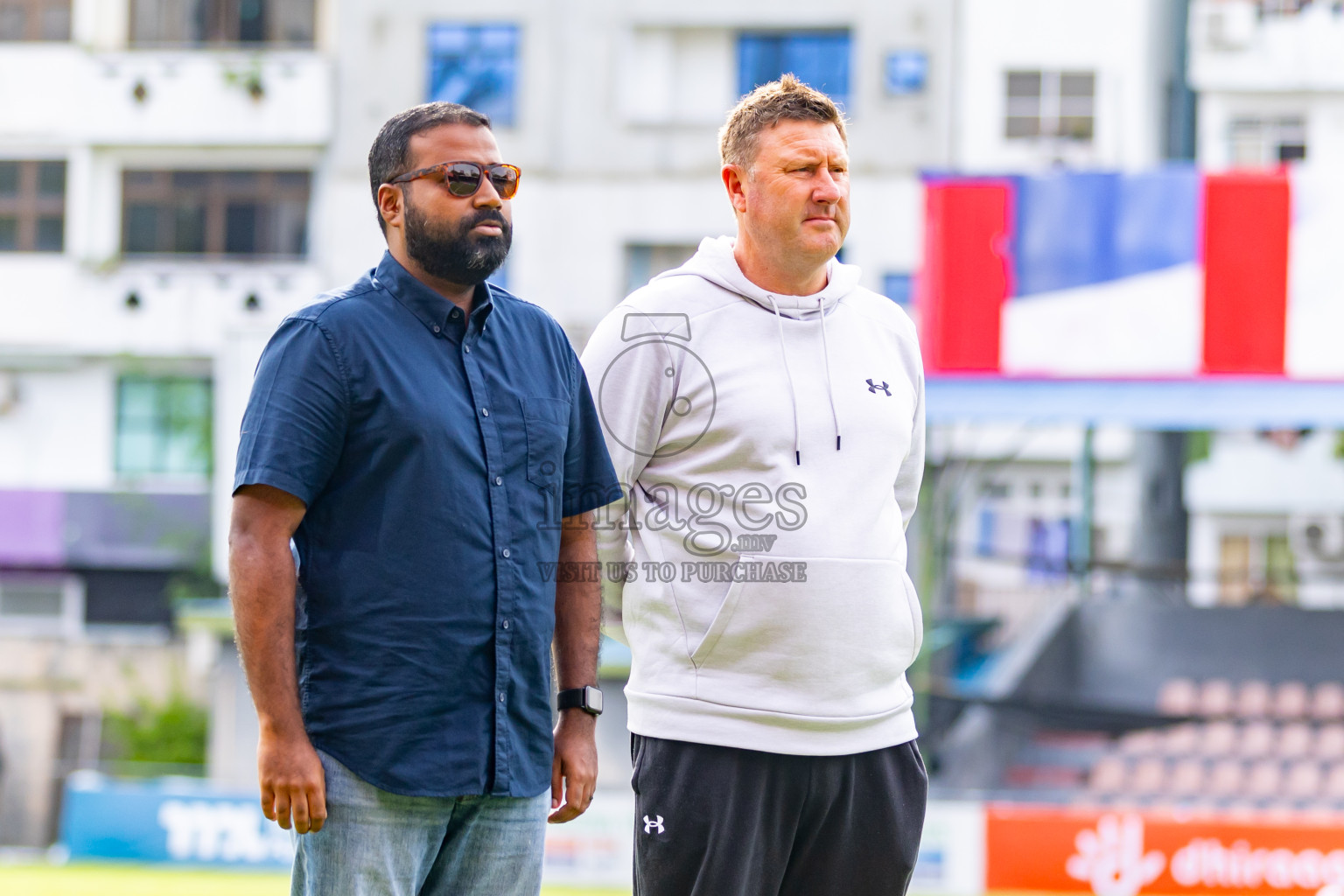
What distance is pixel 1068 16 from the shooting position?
20672 mm

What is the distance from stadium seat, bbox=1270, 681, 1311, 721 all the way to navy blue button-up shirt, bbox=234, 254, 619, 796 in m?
13.5

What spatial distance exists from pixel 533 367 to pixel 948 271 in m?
7.68

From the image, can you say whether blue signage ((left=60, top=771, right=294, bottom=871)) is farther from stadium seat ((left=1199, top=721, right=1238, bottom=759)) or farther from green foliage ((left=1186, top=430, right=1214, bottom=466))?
green foliage ((left=1186, top=430, right=1214, bottom=466))

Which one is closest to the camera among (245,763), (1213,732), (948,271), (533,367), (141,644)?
(533,367)

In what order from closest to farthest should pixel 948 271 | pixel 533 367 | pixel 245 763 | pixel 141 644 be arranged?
pixel 533 367
pixel 948 271
pixel 245 763
pixel 141 644

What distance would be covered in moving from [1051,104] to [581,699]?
19.5 metres

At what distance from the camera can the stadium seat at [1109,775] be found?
13.7 metres

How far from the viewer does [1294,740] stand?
14.1m

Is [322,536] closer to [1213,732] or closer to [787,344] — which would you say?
[787,344]

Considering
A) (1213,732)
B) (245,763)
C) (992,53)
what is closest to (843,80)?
(992,53)

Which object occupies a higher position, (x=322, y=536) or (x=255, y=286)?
(x=255, y=286)

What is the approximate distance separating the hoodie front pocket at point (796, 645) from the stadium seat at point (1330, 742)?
12.8 m

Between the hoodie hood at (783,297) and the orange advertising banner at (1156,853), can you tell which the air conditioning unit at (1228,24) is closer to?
the orange advertising banner at (1156,853)

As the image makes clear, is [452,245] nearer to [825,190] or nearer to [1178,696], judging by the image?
[825,190]
